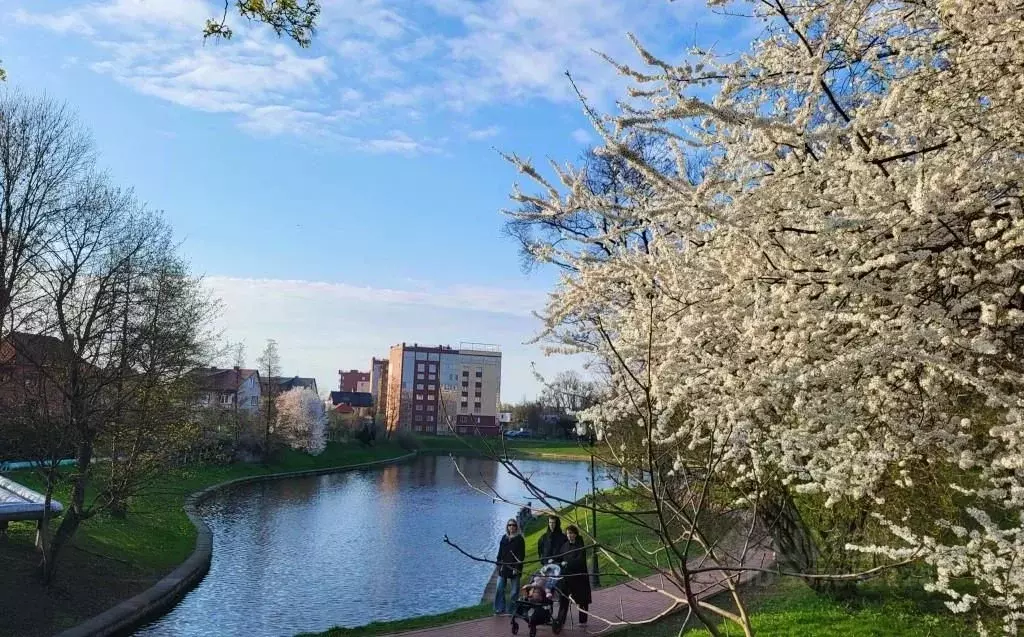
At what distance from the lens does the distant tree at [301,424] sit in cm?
4731

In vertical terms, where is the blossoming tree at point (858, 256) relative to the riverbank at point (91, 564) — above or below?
→ above

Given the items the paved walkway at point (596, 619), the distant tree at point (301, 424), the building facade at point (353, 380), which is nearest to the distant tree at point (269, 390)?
the distant tree at point (301, 424)

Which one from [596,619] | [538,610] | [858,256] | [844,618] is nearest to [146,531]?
[538,610]

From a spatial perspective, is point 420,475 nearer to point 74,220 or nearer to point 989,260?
point 74,220

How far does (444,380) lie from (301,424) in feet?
204

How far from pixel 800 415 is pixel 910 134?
1.59 m

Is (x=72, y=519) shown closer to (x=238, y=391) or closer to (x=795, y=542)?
(x=795, y=542)

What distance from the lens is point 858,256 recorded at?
12.2 ft

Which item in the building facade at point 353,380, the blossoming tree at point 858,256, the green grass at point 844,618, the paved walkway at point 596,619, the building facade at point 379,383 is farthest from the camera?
the building facade at point 353,380

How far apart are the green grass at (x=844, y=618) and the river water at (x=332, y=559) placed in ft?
→ 6.93

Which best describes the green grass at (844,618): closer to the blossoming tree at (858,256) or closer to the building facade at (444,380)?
the blossoming tree at (858,256)

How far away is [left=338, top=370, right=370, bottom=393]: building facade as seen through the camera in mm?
149750

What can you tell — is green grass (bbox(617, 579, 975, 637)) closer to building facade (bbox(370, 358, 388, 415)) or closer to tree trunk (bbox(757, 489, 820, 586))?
tree trunk (bbox(757, 489, 820, 586))

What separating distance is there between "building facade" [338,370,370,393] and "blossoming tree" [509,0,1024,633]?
483 feet
